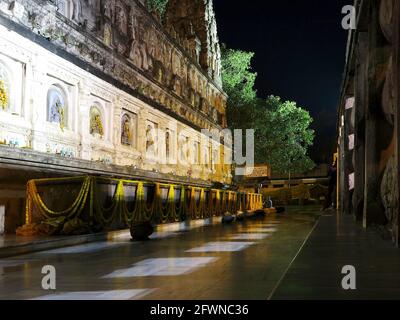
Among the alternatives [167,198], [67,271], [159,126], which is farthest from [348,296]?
[159,126]

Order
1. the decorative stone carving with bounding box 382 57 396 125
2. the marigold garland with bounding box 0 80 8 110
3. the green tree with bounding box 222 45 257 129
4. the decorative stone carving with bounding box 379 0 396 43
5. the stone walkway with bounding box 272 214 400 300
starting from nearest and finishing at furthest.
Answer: the stone walkway with bounding box 272 214 400 300 < the decorative stone carving with bounding box 379 0 396 43 < the decorative stone carving with bounding box 382 57 396 125 < the marigold garland with bounding box 0 80 8 110 < the green tree with bounding box 222 45 257 129

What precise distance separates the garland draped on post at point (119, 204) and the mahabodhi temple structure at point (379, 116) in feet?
26.0

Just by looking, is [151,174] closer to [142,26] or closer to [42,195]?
[142,26]

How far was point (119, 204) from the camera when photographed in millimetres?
16969

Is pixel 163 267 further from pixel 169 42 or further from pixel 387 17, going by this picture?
pixel 169 42

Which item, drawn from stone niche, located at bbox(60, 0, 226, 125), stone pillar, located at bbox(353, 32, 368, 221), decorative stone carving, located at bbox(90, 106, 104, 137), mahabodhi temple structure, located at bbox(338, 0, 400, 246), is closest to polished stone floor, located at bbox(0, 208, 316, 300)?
mahabodhi temple structure, located at bbox(338, 0, 400, 246)

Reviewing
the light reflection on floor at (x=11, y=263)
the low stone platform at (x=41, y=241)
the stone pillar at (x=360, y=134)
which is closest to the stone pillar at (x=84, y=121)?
the low stone platform at (x=41, y=241)

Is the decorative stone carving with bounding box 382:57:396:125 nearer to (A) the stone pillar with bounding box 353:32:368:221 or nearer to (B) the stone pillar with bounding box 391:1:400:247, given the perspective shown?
(B) the stone pillar with bounding box 391:1:400:247

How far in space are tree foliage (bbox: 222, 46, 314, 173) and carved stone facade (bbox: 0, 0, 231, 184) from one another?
7.57 meters

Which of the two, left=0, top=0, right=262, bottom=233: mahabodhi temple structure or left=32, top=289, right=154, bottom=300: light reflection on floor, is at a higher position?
left=0, top=0, right=262, bottom=233: mahabodhi temple structure

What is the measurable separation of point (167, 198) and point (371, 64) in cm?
1181

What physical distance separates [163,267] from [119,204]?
946 centimetres

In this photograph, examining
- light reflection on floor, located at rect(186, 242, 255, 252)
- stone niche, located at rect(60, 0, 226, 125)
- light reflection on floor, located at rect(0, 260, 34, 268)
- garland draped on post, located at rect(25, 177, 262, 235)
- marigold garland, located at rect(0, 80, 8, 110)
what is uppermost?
stone niche, located at rect(60, 0, 226, 125)

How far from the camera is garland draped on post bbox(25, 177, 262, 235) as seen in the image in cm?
1498
